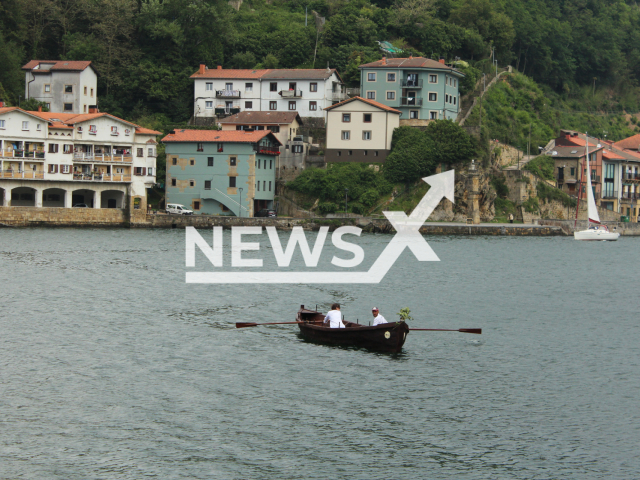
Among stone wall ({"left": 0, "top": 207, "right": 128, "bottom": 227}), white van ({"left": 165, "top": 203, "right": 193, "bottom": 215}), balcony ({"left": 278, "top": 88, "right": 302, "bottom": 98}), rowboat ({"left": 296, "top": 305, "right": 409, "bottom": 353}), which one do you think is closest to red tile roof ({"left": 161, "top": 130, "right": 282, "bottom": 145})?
white van ({"left": 165, "top": 203, "right": 193, "bottom": 215})

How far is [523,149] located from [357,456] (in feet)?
284

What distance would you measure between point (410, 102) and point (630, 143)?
151ft

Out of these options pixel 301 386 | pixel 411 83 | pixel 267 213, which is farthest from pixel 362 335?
pixel 411 83

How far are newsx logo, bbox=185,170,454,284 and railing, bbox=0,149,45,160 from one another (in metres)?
16.3

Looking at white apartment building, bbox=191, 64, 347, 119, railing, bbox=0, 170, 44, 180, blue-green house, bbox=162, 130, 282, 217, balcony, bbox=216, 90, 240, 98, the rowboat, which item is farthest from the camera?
balcony, bbox=216, 90, 240, 98

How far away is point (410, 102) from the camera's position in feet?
303

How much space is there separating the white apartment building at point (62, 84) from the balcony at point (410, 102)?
33924 mm

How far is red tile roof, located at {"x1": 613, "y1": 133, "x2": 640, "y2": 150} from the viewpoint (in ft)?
398

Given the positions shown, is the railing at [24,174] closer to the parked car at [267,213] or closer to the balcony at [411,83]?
the parked car at [267,213]

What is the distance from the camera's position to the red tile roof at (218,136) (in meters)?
85.8

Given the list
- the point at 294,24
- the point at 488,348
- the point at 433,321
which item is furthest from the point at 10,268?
the point at 294,24

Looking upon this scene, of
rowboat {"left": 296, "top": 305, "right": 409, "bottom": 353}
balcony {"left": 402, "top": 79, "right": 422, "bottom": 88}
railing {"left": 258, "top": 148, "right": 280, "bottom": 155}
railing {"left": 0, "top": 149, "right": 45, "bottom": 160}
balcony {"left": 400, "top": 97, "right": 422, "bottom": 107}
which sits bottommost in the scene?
rowboat {"left": 296, "top": 305, "right": 409, "bottom": 353}

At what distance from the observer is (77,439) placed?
21734mm

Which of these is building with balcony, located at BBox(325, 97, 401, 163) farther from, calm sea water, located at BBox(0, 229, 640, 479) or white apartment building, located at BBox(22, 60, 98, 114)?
calm sea water, located at BBox(0, 229, 640, 479)
